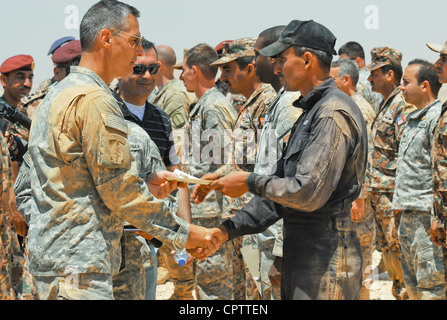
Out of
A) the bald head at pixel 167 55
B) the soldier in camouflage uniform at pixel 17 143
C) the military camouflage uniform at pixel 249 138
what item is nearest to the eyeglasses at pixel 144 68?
the military camouflage uniform at pixel 249 138

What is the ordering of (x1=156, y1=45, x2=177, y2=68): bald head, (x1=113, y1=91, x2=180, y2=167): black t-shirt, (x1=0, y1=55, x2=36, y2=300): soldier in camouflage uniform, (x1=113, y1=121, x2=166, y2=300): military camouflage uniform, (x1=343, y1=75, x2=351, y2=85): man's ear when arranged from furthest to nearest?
(x1=156, y1=45, x2=177, y2=68): bald head → (x1=343, y1=75, x2=351, y2=85): man's ear → (x1=113, y1=91, x2=180, y2=167): black t-shirt → (x1=0, y1=55, x2=36, y2=300): soldier in camouflage uniform → (x1=113, y1=121, x2=166, y2=300): military camouflage uniform

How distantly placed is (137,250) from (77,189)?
142 cm

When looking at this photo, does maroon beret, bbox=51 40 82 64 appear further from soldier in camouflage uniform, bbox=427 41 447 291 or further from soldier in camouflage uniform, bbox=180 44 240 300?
soldier in camouflage uniform, bbox=427 41 447 291

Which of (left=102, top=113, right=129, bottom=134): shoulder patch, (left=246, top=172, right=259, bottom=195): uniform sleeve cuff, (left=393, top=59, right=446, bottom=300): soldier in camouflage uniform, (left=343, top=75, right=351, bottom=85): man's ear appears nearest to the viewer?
(left=102, top=113, right=129, bottom=134): shoulder patch

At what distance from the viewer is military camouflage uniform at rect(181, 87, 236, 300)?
7223mm

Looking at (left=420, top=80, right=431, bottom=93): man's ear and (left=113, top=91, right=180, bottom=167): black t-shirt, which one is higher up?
(left=420, top=80, right=431, bottom=93): man's ear

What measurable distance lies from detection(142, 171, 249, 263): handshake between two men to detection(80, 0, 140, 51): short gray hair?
1.05 metres

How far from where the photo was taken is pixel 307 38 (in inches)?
159

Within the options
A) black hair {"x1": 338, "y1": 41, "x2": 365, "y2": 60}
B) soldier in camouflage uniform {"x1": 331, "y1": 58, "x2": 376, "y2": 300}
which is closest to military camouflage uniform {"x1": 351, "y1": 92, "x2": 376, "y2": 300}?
soldier in camouflage uniform {"x1": 331, "y1": 58, "x2": 376, "y2": 300}

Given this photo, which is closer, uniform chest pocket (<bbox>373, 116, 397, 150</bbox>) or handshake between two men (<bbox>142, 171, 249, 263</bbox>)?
handshake between two men (<bbox>142, 171, 249, 263</bbox>)

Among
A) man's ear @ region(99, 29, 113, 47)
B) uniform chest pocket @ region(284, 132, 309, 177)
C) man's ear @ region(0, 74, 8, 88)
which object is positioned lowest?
uniform chest pocket @ region(284, 132, 309, 177)

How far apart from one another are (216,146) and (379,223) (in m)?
2.29

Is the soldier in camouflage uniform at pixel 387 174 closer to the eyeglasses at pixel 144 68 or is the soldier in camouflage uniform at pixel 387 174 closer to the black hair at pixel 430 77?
the black hair at pixel 430 77

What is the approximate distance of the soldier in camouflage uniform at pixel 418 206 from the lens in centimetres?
681
